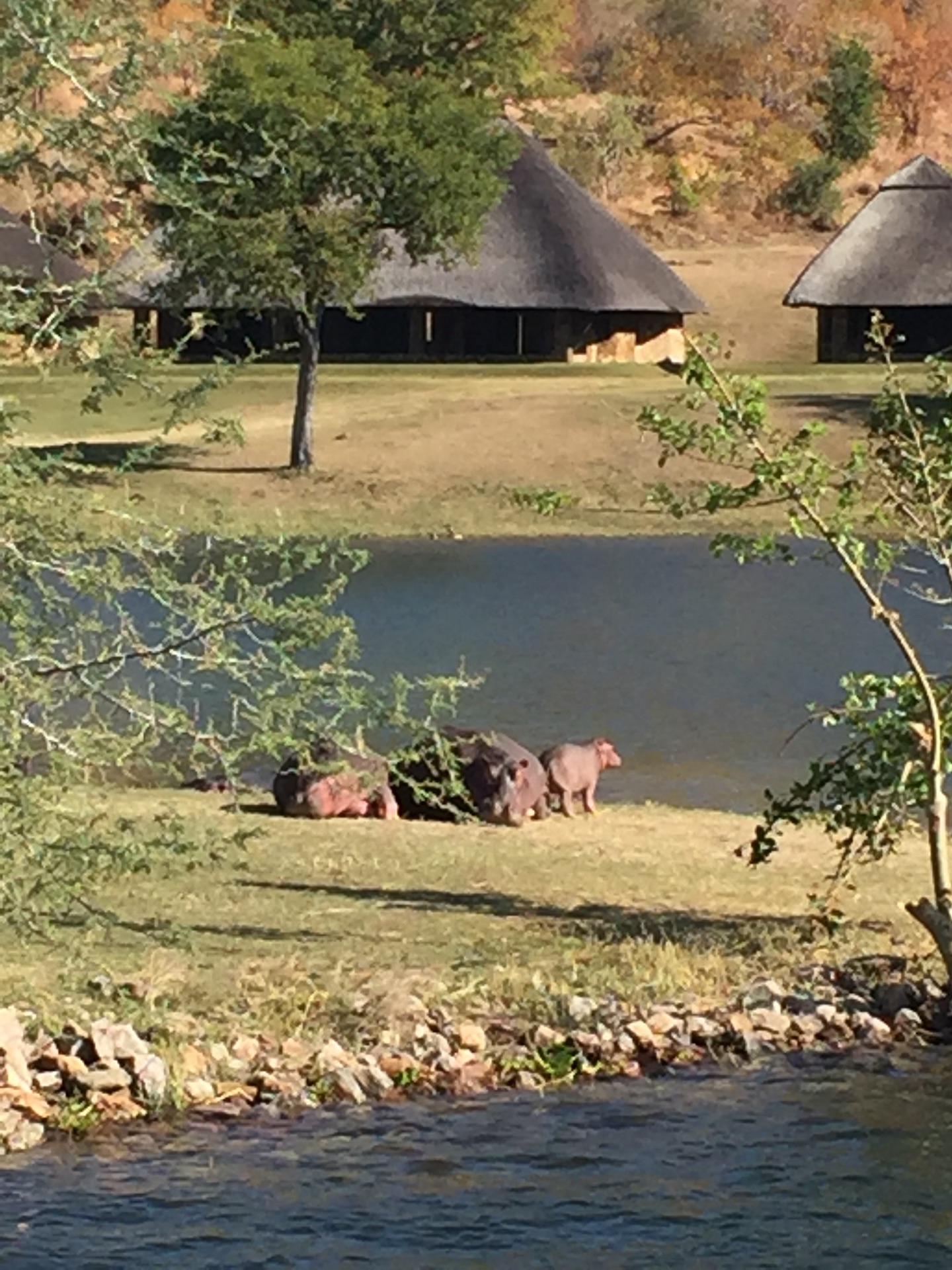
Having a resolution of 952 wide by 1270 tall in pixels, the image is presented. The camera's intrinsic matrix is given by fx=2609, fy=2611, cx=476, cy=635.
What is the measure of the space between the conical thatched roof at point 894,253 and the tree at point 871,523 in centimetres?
4634

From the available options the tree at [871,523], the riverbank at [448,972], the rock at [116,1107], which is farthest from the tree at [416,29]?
the rock at [116,1107]

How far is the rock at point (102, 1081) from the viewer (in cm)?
1145

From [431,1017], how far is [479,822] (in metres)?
5.72

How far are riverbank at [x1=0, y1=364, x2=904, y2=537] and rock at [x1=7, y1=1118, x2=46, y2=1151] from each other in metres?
26.9

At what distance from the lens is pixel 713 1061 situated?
40.7 feet

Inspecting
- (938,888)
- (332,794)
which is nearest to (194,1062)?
(938,888)

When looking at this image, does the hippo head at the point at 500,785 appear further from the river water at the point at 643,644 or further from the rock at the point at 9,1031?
the rock at the point at 9,1031

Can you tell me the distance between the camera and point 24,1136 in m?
11.0

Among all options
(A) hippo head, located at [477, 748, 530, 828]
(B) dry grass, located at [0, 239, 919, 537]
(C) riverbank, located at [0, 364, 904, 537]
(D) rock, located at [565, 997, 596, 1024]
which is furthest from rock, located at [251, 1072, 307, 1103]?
(C) riverbank, located at [0, 364, 904, 537]

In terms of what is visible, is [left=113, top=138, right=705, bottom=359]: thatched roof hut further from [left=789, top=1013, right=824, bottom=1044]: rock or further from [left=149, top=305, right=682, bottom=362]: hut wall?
[left=789, top=1013, right=824, bottom=1044]: rock

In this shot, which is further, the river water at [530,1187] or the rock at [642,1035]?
the rock at [642,1035]

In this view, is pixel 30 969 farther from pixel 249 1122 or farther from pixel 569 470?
pixel 569 470

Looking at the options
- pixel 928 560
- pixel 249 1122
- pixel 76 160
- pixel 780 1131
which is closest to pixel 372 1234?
pixel 249 1122

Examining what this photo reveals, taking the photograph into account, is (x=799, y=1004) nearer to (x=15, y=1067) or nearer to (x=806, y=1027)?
(x=806, y=1027)
